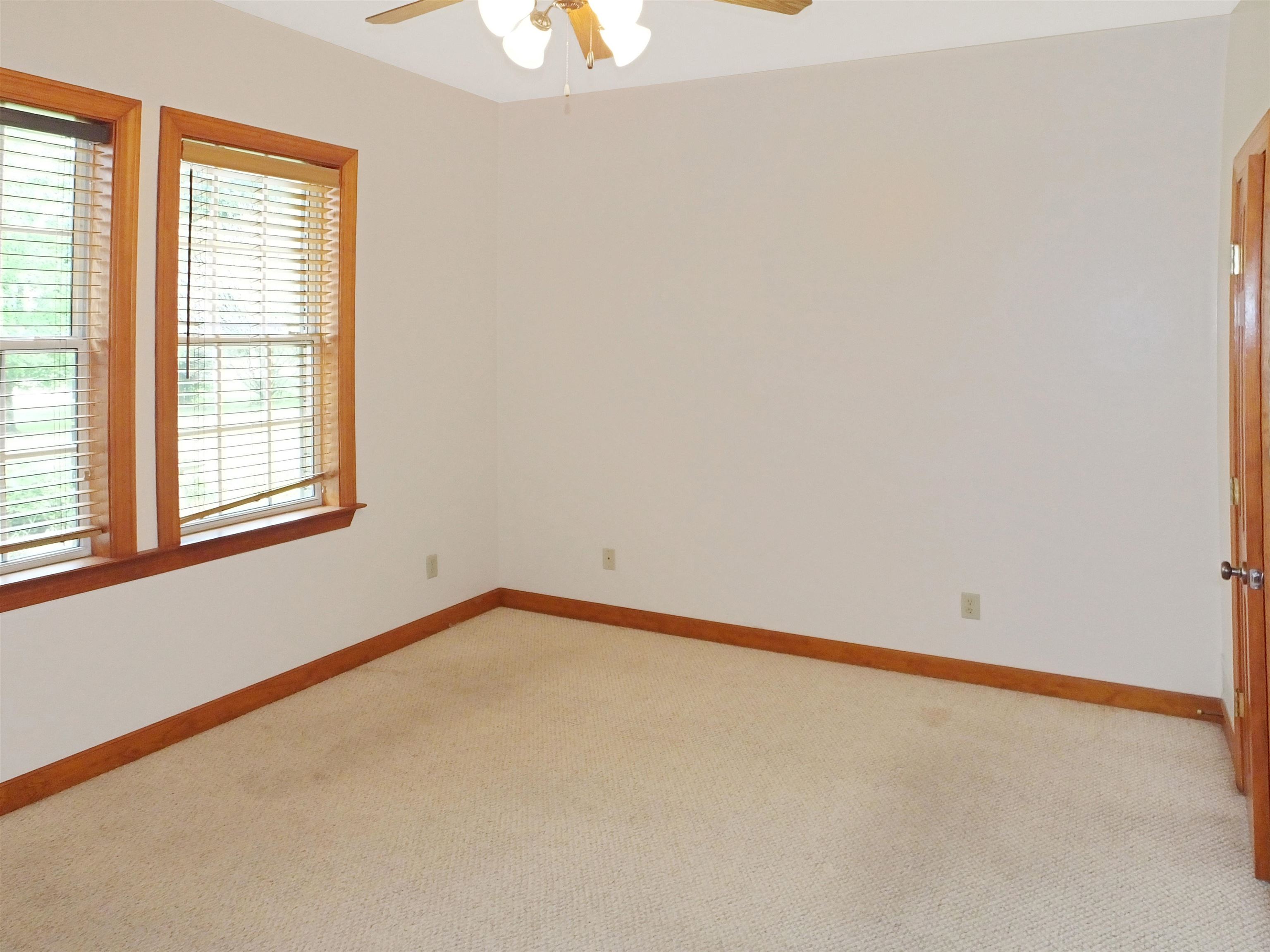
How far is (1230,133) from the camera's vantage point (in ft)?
10.1

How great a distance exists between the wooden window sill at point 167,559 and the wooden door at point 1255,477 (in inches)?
122

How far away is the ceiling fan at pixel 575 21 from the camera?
191cm

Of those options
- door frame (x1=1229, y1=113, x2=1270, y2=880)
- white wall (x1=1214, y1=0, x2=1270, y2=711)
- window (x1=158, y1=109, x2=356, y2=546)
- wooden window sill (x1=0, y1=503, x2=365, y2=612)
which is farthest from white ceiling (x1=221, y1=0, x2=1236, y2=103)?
wooden window sill (x1=0, y1=503, x2=365, y2=612)

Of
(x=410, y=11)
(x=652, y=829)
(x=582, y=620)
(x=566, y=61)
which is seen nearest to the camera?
(x=410, y=11)

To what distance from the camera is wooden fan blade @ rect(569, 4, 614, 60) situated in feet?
6.74

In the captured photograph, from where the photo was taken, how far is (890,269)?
3.82 metres

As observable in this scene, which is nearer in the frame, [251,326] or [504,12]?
[504,12]

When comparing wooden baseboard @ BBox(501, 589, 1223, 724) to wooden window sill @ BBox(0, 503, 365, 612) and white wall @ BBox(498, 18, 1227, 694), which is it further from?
wooden window sill @ BBox(0, 503, 365, 612)

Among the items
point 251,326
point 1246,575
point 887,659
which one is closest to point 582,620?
point 887,659

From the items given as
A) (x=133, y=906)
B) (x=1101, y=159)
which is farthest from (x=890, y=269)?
(x=133, y=906)

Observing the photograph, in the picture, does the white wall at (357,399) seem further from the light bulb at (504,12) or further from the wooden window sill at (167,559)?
the light bulb at (504,12)

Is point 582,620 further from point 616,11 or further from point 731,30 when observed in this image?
point 616,11

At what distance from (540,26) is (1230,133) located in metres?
2.37

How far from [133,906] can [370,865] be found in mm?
563
